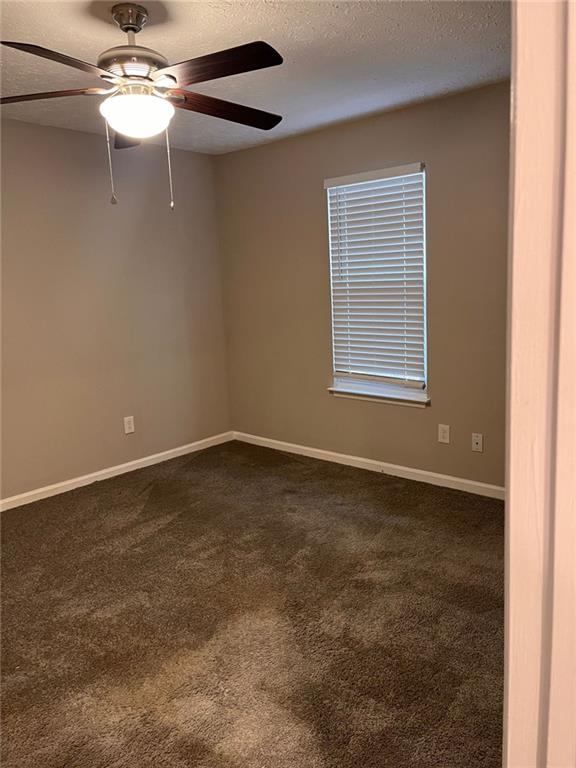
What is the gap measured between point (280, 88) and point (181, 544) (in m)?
2.42

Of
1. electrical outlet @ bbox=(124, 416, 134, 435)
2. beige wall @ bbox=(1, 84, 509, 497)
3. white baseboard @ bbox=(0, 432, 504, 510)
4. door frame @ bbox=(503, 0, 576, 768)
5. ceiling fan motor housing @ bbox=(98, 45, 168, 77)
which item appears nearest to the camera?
door frame @ bbox=(503, 0, 576, 768)

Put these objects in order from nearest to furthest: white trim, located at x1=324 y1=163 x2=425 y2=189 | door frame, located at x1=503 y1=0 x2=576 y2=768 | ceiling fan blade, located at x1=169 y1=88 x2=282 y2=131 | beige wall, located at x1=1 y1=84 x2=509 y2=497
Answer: door frame, located at x1=503 y1=0 x2=576 y2=768 → ceiling fan blade, located at x1=169 y1=88 x2=282 y2=131 → beige wall, located at x1=1 y1=84 x2=509 y2=497 → white trim, located at x1=324 y1=163 x2=425 y2=189

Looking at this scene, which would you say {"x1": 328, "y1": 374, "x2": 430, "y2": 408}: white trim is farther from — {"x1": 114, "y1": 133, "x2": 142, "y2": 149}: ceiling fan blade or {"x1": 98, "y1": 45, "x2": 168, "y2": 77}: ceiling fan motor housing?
{"x1": 98, "y1": 45, "x2": 168, "y2": 77}: ceiling fan motor housing

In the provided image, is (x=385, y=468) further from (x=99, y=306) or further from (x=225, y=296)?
(x=99, y=306)

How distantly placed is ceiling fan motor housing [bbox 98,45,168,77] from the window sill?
2.47 m

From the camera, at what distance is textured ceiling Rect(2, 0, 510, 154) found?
7.14 ft

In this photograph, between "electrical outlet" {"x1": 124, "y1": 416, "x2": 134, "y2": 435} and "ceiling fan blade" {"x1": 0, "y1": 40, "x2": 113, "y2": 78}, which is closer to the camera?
"ceiling fan blade" {"x1": 0, "y1": 40, "x2": 113, "y2": 78}

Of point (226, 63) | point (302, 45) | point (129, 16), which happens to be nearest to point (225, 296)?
point (302, 45)

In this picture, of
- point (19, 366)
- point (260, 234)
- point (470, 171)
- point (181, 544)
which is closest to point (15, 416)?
point (19, 366)

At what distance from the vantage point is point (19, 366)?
3678 millimetres

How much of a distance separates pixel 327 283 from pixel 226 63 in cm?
231

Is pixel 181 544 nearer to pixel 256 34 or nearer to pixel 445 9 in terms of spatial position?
pixel 256 34

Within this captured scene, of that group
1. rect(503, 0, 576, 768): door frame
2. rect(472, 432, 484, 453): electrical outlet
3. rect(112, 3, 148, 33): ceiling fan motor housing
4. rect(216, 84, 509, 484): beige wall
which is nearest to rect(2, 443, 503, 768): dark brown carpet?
rect(472, 432, 484, 453): electrical outlet

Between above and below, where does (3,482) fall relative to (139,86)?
below
